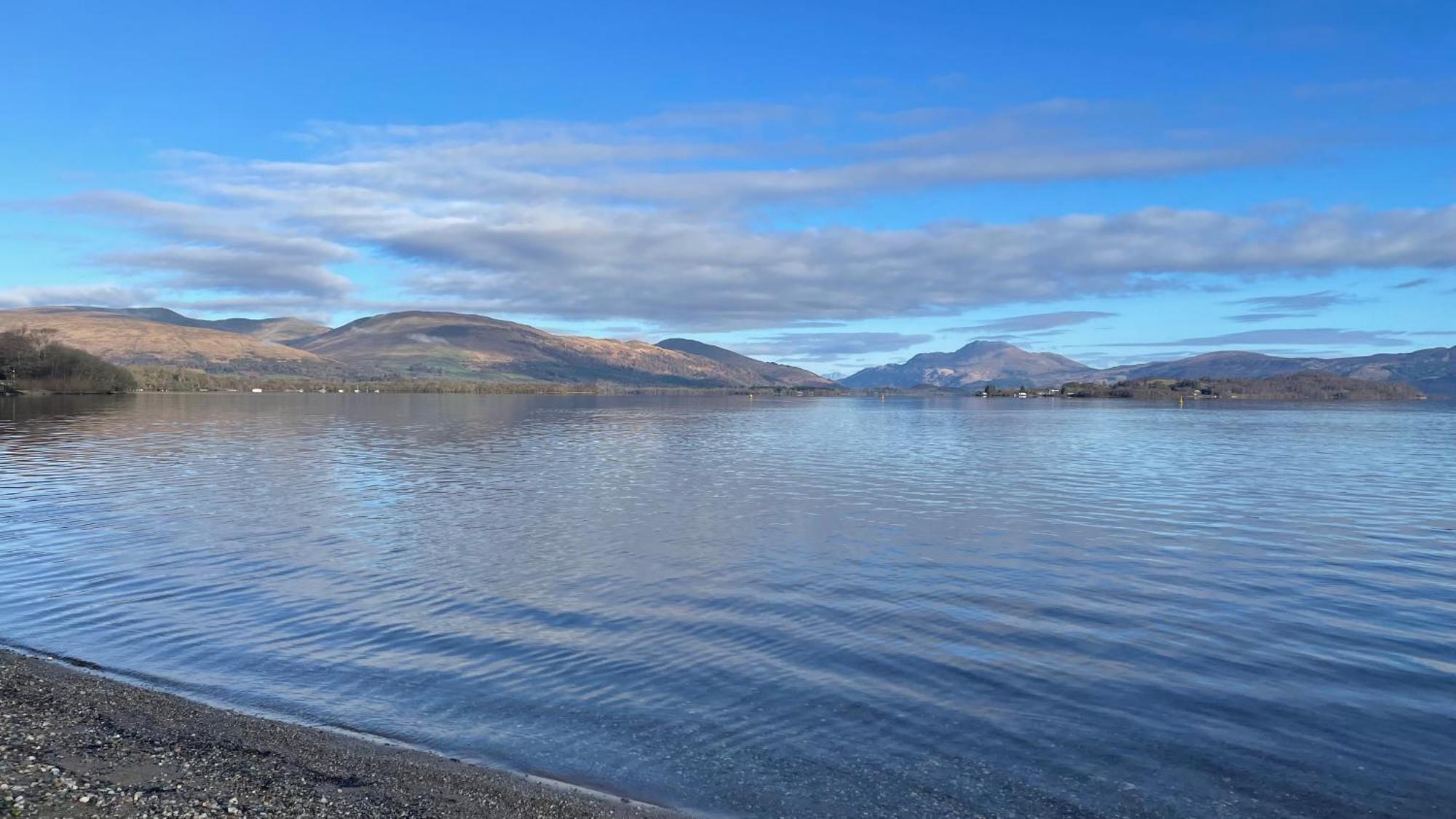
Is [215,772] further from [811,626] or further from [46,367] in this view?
[46,367]

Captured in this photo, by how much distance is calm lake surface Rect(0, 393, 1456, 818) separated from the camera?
12.5 metres

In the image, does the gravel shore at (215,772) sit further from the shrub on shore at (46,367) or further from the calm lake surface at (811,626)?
the shrub on shore at (46,367)

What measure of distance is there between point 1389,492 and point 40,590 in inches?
1997

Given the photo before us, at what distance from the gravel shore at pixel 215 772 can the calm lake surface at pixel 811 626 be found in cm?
98

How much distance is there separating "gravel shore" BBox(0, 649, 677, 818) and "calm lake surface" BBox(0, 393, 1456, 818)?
0.98 m

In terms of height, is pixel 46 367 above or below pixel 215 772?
above

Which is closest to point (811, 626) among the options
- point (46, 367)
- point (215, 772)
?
point (215, 772)

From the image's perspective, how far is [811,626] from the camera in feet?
64.5

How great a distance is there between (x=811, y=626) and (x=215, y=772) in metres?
11.6

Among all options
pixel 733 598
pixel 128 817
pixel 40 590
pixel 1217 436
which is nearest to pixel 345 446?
pixel 40 590

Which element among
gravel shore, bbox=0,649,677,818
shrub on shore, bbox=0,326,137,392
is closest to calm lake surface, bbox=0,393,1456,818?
gravel shore, bbox=0,649,677,818

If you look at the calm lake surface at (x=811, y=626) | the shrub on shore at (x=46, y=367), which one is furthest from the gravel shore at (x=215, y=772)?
the shrub on shore at (x=46, y=367)

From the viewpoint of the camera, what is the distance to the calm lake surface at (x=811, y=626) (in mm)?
12492

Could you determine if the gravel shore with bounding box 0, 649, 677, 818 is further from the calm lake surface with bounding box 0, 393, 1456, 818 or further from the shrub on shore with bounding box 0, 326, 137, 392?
the shrub on shore with bounding box 0, 326, 137, 392
